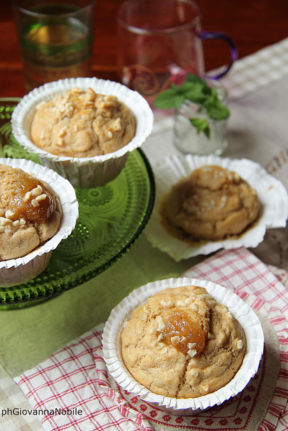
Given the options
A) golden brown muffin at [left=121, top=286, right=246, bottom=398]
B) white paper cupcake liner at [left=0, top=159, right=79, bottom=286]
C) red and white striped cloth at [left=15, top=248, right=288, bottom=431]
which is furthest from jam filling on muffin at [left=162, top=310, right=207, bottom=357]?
white paper cupcake liner at [left=0, top=159, right=79, bottom=286]

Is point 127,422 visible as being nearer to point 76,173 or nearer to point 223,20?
point 76,173

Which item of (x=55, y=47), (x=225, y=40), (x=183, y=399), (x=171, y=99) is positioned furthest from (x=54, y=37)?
(x=183, y=399)

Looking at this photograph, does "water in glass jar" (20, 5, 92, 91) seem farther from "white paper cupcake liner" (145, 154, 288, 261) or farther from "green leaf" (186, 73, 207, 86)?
"white paper cupcake liner" (145, 154, 288, 261)

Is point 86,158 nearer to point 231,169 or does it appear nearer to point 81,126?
point 81,126

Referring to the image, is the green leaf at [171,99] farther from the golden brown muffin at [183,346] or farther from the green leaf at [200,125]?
the golden brown muffin at [183,346]

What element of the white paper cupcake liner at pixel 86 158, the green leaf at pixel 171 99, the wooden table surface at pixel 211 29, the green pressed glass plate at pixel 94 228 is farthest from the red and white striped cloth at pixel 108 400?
the wooden table surface at pixel 211 29

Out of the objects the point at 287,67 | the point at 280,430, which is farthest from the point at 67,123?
the point at 287,67
